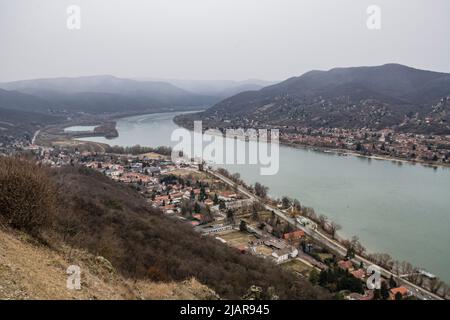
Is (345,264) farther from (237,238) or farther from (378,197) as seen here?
(378,197)

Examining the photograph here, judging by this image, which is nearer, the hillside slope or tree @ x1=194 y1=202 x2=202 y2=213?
the hillside slope

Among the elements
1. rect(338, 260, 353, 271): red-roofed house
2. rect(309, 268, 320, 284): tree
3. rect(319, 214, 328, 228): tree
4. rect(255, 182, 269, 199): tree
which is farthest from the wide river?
rect(309, 268, 320, 284): tree

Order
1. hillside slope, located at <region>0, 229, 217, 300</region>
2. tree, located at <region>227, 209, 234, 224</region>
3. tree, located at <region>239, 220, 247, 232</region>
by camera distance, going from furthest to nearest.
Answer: tree, located at <region>227, 209, 234, 224</region>, tree, located at <region>239, 220, 247, 232</region>, hillside slope, located at <region>0, 229, 217, 300</region>

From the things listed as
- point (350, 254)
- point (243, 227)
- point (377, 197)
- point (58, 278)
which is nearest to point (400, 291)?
point (350, 254)

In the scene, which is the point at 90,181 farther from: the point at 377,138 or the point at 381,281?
the point at 377,138

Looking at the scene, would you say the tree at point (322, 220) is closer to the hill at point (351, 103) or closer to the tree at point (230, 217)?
the tree at point (230, 217)

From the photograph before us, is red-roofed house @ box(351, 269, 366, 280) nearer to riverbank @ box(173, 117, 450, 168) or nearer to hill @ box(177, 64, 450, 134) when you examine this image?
riverbank @ box(173, 117, 450, 168)
